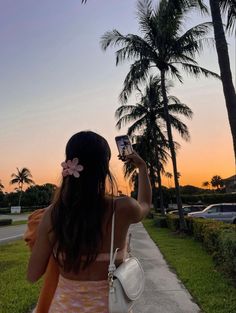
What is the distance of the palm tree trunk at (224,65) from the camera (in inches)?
392

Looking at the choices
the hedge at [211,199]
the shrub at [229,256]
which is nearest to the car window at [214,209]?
the shrub at [229,256]

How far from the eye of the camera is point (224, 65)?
1038 centimetres

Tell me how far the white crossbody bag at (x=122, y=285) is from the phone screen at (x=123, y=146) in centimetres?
48

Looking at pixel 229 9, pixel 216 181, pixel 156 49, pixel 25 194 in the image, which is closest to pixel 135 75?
pixel 156 49

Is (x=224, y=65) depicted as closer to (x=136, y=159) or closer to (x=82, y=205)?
(x=136, y=159)

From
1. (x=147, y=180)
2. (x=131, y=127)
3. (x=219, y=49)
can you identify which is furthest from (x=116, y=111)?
(x=147, y=180)

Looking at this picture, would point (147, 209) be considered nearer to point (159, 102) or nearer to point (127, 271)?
point (127, 271)

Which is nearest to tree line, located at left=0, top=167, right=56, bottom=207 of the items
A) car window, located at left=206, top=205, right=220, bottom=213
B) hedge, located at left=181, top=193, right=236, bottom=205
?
hedge, located at left=181, top=193, right=236, bottom=205

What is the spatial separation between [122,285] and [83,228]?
0.34 metres

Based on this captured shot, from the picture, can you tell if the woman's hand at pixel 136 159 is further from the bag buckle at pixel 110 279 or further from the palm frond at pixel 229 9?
the palm frond at pixel 229 9

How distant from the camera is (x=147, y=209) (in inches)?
95.1

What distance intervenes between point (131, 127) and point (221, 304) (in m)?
28.4

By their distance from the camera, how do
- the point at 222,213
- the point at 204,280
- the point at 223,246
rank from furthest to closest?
the point at 222,213 < the point at 223,246 < the point at 204,280

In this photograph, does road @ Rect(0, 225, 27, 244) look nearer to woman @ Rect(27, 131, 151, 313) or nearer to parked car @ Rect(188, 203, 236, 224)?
parked car @ Rect(188, 203, 236, 224)
